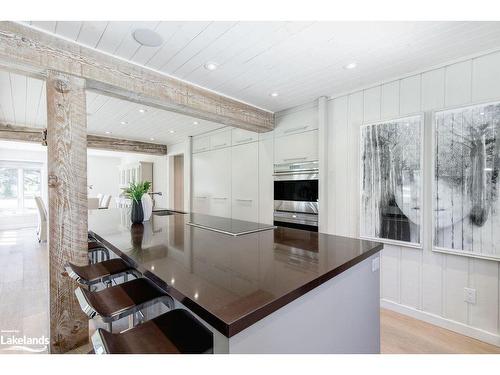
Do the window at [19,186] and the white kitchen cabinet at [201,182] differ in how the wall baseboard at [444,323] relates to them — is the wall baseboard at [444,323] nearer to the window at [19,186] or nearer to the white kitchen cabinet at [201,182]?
the white kitchen cabinet at [201,182]

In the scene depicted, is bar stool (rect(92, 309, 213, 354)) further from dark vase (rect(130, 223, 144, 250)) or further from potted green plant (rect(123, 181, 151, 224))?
potted green plant (rect(123, 181, 151, 224))

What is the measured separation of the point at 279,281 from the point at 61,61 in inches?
80.1

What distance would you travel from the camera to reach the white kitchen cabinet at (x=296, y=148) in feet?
10.1

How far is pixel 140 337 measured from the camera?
0.88 meters

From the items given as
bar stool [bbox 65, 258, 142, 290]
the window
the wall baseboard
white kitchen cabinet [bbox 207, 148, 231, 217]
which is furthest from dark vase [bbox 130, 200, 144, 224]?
the window

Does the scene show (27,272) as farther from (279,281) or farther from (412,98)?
(412,98)

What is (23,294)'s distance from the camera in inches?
105

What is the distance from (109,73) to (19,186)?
8058mm

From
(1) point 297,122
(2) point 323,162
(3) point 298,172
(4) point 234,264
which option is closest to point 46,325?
(4) point 234,264

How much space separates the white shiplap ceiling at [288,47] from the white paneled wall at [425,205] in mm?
178

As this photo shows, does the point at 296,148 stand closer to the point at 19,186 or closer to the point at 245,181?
the point at 245,181

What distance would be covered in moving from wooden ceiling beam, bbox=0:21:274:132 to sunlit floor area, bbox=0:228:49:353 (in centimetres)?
205

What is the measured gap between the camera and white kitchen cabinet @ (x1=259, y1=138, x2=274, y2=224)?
359cm
